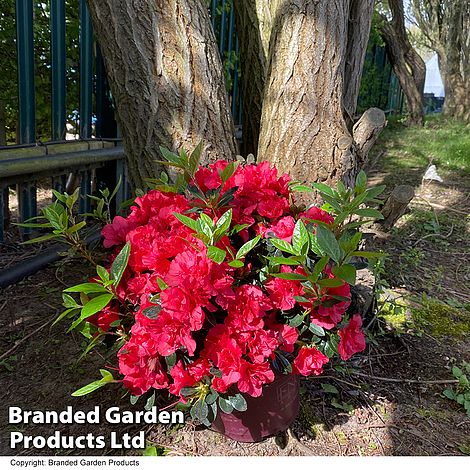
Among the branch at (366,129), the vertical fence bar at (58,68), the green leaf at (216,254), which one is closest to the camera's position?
the green leaf at (216,254)

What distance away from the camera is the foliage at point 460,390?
6.53 ft

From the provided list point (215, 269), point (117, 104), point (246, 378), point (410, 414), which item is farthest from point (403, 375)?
point (117, 104)

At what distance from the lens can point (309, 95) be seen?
2291mm

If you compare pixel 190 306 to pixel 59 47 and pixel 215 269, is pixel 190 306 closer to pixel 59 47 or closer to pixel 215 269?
pixel 215 269

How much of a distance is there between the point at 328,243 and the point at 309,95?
1173 mm

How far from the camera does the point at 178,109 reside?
7.55 ft

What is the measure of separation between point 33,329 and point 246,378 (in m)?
1.33

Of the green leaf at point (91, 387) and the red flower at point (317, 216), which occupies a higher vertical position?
the red flower at point (317, 216)

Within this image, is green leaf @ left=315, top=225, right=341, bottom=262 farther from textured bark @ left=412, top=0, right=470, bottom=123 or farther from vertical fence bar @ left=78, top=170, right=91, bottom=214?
textured bark @ left=412, top=0, right=470, bottom=123

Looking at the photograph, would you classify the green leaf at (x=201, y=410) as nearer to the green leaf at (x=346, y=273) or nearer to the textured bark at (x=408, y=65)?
the green leaf at (x=346, y=273)

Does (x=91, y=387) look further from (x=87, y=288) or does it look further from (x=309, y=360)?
(x=309, y=360)

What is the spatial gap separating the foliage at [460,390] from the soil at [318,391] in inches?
1.0

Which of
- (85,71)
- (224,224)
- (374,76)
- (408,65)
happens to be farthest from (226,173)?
(374,76)

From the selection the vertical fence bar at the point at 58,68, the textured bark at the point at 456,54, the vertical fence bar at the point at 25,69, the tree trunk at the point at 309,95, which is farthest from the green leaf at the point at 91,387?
the textured bark at the point at 456,54
